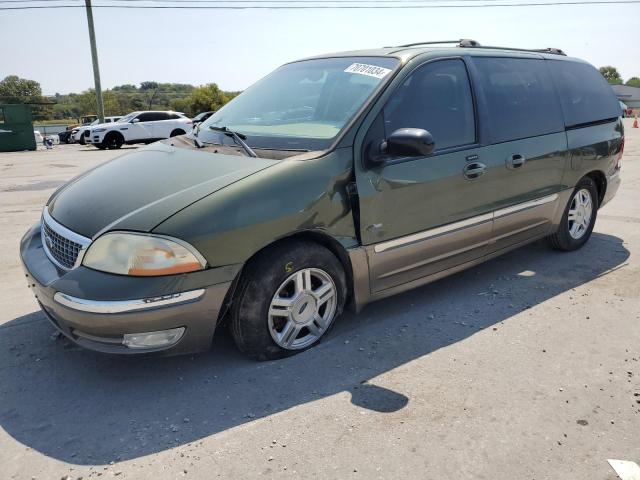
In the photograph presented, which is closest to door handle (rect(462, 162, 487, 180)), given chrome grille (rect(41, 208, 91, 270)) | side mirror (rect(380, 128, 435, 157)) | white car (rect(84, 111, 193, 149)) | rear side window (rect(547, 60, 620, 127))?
side mirror (rect(380, 128, 435, 157))

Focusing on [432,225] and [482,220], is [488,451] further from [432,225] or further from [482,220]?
[482,220]

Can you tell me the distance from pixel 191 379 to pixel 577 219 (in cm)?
397

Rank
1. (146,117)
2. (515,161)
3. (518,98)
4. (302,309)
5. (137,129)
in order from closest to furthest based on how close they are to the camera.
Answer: (302,309), (515,161), (518,98), (137,129), (146,117)

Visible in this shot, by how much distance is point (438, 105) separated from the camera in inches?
151

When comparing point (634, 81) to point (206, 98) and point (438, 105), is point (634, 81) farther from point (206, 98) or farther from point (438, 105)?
point (438, 105)

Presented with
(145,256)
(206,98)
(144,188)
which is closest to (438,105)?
(144,188)

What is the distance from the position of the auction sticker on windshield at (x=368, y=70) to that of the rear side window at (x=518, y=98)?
92cm

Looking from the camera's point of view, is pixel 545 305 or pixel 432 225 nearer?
pixel 432 225

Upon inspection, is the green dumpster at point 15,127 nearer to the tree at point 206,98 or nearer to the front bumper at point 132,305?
the front bumper at point 132,305

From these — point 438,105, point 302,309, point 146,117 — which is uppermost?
point 146,117

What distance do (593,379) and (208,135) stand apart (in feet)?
9.24

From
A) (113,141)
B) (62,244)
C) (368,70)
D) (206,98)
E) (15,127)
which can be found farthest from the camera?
(206,98)

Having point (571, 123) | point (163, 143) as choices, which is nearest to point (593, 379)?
point (571, 123)

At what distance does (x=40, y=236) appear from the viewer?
3.48 metres
